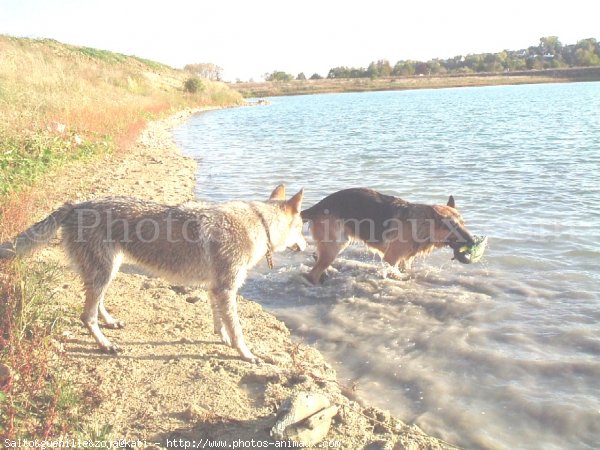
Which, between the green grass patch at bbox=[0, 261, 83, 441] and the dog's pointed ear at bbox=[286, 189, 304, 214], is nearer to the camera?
the green grass patch at bbox=[0, 261, 83, 441]

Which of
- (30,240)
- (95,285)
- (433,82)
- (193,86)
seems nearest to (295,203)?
(95,285)

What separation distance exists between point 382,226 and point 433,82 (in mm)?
98324

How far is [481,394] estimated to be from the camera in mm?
4535

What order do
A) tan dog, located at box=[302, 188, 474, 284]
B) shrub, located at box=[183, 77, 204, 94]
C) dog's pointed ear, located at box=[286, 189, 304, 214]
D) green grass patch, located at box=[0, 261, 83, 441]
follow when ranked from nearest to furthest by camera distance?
green grass patch, located at box=[0, 261, 83, 441], dog's pointed ear, located at box=[286, 189, 304, 214], tan dog, located at box=[302, 188, 474, 284], shrub, located at box=[183, 77, 204, 94]

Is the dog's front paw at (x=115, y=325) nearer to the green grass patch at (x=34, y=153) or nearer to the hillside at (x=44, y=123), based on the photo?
the green grass patch at (x=34, y=153)

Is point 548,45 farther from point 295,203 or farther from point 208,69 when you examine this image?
point 295,203

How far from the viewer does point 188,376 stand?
4.34 metres

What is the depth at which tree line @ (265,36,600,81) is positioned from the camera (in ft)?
372

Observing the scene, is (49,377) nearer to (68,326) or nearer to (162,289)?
(68,326)

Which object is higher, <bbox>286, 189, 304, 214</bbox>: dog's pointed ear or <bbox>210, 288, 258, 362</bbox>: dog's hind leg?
<bbox>286, 189, 304, 214</bbox>: dog's pointed ear

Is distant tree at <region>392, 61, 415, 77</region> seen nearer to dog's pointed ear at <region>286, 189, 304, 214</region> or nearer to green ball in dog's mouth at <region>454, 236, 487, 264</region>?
green ball in dog's mouth at <region>454, 236, 487, 264</region>

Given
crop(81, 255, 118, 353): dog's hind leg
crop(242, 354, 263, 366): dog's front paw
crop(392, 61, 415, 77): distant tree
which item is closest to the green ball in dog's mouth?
crop(242, 354, 263, 366): dog's front paw

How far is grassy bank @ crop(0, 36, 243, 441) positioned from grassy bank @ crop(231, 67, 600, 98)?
3130 inches

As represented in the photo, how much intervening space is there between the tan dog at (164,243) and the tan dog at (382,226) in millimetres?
2179
